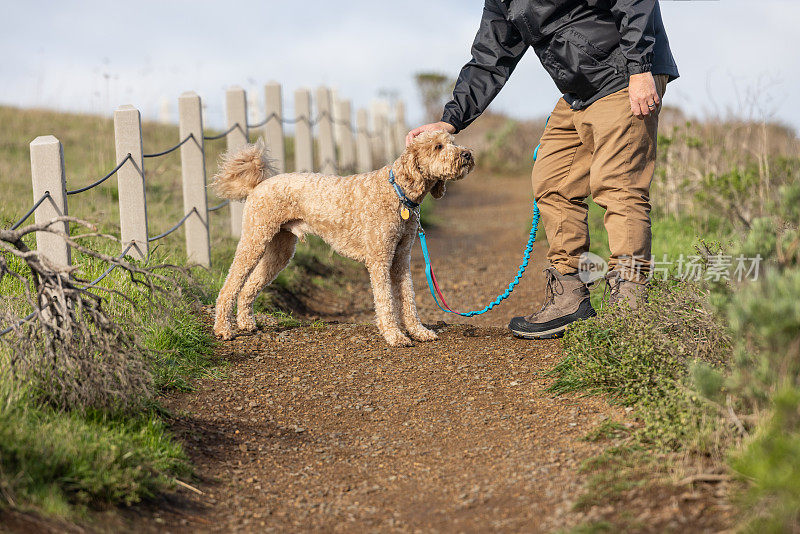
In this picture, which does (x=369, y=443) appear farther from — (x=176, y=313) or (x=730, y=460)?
(x=176, y=313)

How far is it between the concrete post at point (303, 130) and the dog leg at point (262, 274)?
516 centimetres

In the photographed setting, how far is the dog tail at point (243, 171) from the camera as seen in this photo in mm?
5379

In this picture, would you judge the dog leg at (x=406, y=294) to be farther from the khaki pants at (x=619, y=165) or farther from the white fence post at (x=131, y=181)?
the white fence post at (x=131, y=181)

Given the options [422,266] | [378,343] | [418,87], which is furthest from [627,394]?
[418,87]

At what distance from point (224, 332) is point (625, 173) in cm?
291

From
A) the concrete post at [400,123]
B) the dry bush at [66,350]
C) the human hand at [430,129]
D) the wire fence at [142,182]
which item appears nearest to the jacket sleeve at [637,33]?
the human hand at [430,129]

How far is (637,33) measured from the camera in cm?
433

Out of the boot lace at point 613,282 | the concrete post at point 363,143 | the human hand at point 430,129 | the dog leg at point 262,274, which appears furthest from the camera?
the concrete post at point 363,143

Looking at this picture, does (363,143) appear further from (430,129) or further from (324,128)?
(430,129)

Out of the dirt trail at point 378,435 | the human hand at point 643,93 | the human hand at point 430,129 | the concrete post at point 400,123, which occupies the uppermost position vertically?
the concrete post at point 400,123

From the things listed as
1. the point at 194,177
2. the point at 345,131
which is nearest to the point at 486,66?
the point at 194,177

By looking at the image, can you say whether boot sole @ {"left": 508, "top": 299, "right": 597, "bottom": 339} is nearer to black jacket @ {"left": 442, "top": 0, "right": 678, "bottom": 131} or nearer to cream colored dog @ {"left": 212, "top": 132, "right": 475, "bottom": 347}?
cream colored dog @ {"left": 212, "top": 132, "right": 475, "bottom": 347}

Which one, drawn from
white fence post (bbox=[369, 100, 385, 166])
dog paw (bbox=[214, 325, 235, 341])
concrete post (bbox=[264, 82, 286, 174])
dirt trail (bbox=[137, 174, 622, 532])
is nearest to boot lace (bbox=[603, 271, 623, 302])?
dirt trail (bbox=[137, 174, 622, 532])

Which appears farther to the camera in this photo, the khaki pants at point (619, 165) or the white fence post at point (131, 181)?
the white fence post at point (131, 181)
